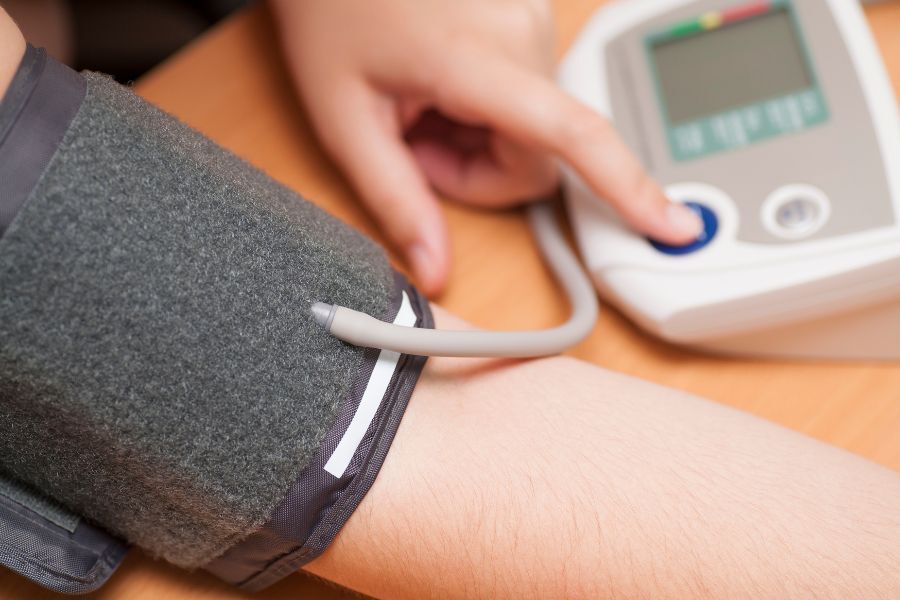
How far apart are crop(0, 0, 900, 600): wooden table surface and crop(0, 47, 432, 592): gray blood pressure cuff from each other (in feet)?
0.42

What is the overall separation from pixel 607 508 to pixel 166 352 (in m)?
0.26

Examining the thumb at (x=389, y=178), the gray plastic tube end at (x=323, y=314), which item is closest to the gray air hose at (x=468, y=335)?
the gray plastic tube end at (x=323, y=314)

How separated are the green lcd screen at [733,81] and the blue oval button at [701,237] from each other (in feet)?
0.19

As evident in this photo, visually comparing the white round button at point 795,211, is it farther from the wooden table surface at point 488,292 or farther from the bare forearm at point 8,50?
the bare forearm at point 8,50

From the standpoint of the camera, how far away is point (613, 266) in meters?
0.61

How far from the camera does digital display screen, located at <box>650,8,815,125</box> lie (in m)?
0.66

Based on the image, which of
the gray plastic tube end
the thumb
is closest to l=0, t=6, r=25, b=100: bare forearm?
the gray plastic tube end

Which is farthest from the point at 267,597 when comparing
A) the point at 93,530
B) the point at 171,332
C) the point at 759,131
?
the point at 759,131

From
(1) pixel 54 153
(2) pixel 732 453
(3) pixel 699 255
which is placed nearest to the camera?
(1) pixel 54 153

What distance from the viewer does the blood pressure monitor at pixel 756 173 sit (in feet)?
1.88

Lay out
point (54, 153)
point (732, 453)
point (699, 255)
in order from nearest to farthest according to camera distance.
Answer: point (54, 153) < point (732, 453) < point (699, 255)

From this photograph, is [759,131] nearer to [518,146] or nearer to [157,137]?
[518,146]

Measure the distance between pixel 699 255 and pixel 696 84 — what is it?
178 millimetres

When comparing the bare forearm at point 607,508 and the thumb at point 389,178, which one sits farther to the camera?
the thumb at point 389,178
